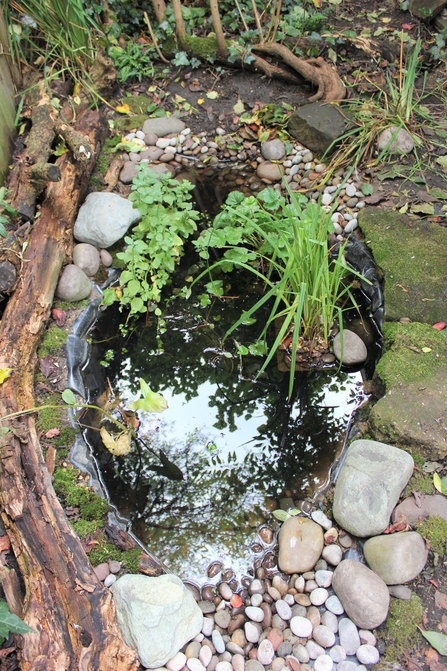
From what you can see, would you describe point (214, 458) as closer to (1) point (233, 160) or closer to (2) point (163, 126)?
(1) point (233, 160)

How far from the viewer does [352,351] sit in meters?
3.11

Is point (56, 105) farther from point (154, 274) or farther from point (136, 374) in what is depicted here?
point (136, 374)

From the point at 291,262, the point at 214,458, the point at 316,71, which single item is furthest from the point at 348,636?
the point at 316,71

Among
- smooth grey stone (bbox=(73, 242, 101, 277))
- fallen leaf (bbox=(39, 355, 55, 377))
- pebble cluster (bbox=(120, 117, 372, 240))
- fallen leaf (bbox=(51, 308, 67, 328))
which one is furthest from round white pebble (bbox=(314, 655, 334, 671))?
pebble cluster (bbox=(120, 117, 372, 240))

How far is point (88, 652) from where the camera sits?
1.82 m

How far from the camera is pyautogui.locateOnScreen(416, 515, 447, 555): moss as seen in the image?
227 cm

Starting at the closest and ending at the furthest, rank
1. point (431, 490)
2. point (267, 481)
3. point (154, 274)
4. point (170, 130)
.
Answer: point (431, 490), point (267, 481), point (154, 274), point (170, 130)

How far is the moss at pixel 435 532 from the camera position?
2266mm

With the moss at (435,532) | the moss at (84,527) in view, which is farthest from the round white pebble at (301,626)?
the moss at (84,527)

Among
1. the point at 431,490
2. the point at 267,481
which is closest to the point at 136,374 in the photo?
→ the point at 267,481

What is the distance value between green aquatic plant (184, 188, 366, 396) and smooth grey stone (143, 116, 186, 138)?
4.82 feet

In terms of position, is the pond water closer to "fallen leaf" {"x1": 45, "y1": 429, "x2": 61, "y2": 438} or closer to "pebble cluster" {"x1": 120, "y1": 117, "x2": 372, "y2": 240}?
"fallen leaf" {"x1": 45, "y1": 429, "x2": 61, "y2": 438}

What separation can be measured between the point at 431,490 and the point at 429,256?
1.58 metres

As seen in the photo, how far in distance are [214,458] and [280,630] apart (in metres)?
0.89
